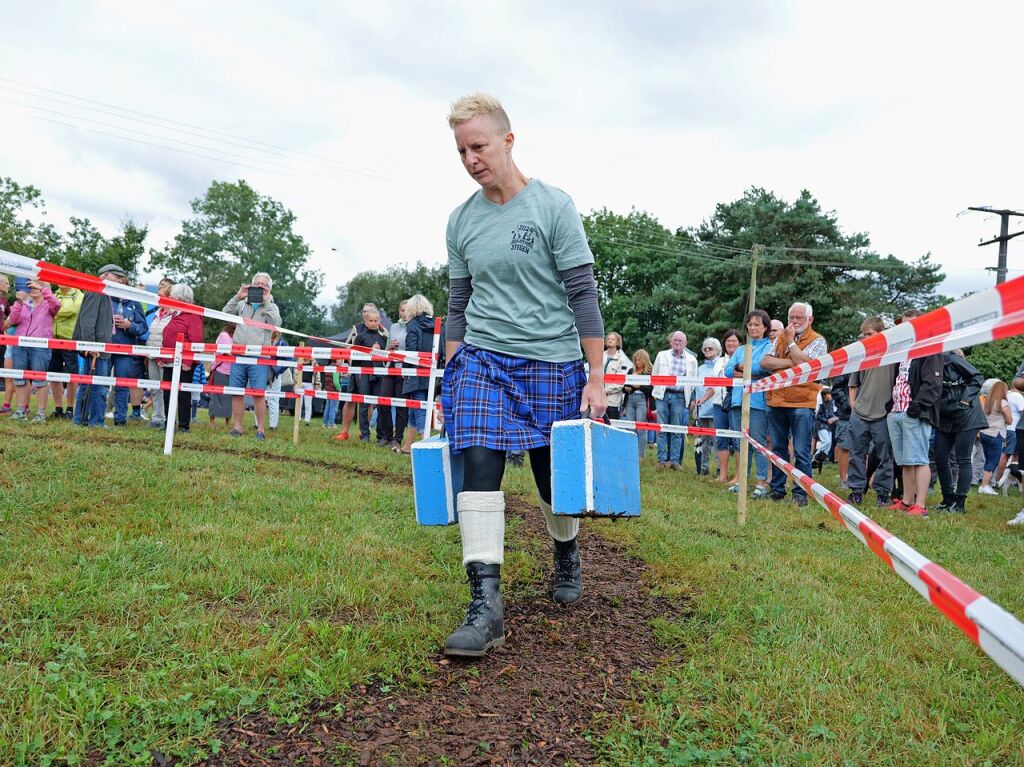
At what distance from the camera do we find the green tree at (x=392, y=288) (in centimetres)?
5647

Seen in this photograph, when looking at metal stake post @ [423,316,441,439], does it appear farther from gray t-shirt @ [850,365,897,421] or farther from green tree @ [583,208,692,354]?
green tree @ [583,208,692,354]

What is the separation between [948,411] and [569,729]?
6.83 m

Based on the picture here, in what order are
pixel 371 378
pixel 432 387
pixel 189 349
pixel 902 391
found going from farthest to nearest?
1. pixel 371 378
2. pixel 189 349
3. pixel 432 387
4. pixel 902 391

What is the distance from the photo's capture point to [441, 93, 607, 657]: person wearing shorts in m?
3.10

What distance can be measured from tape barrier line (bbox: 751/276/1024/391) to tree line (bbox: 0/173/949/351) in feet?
110

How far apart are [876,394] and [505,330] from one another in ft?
19.7

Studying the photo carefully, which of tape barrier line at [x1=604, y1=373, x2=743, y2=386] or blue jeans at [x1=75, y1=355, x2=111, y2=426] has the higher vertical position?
tape barrier line at [x1=604, y1=373, x2=743, y2=386]

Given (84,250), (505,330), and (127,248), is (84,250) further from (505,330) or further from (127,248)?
(505,330)

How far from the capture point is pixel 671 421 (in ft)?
37.3

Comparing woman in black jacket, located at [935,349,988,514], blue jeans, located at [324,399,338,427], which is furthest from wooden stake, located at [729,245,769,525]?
blue jeans, located at [324,399,338,427]

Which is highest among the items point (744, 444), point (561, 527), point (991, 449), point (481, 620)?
point (744, 444)

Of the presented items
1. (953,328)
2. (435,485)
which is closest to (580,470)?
(435,485)

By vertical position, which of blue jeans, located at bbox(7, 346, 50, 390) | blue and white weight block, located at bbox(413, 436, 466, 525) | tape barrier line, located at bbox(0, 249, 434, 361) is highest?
tape barrier line, located at bbox(0, 249, 434, 361)

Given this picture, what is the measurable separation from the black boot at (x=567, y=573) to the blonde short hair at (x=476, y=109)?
1.88m
